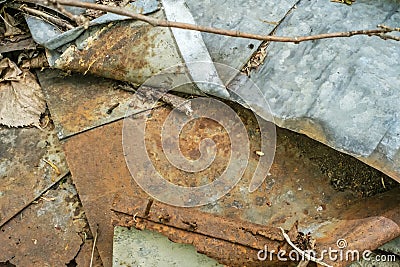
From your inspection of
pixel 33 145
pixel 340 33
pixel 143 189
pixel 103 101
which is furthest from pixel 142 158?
pixel 340 33

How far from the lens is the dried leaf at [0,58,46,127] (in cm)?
236

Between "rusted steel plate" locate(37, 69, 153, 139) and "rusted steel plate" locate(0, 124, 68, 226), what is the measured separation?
10 centimetres

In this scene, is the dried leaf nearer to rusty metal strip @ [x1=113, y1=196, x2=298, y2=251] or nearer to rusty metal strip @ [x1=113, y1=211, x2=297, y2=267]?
rusty metal strip @ [x1=113, y1=196, x2=298, y2=251]

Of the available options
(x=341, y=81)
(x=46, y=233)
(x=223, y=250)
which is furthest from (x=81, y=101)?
(x=341, y=81)

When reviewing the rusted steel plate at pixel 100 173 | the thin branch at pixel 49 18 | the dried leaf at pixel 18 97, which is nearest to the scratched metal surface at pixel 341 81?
the rusted steel plate at pixel 100 173

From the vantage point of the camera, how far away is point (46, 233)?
215 cm

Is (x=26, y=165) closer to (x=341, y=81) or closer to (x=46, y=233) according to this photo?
(x=46, y=233)

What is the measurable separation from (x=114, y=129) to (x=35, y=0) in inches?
24.3

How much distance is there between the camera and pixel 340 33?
2043 mm

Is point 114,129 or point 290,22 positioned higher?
point 290,22

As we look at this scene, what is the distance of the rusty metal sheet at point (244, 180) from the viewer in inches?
84.8

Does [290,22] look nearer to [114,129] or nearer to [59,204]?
[114,129]

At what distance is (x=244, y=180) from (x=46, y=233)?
2.67 feet

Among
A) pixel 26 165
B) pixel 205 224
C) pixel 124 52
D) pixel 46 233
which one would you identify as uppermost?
pixel 124 52
